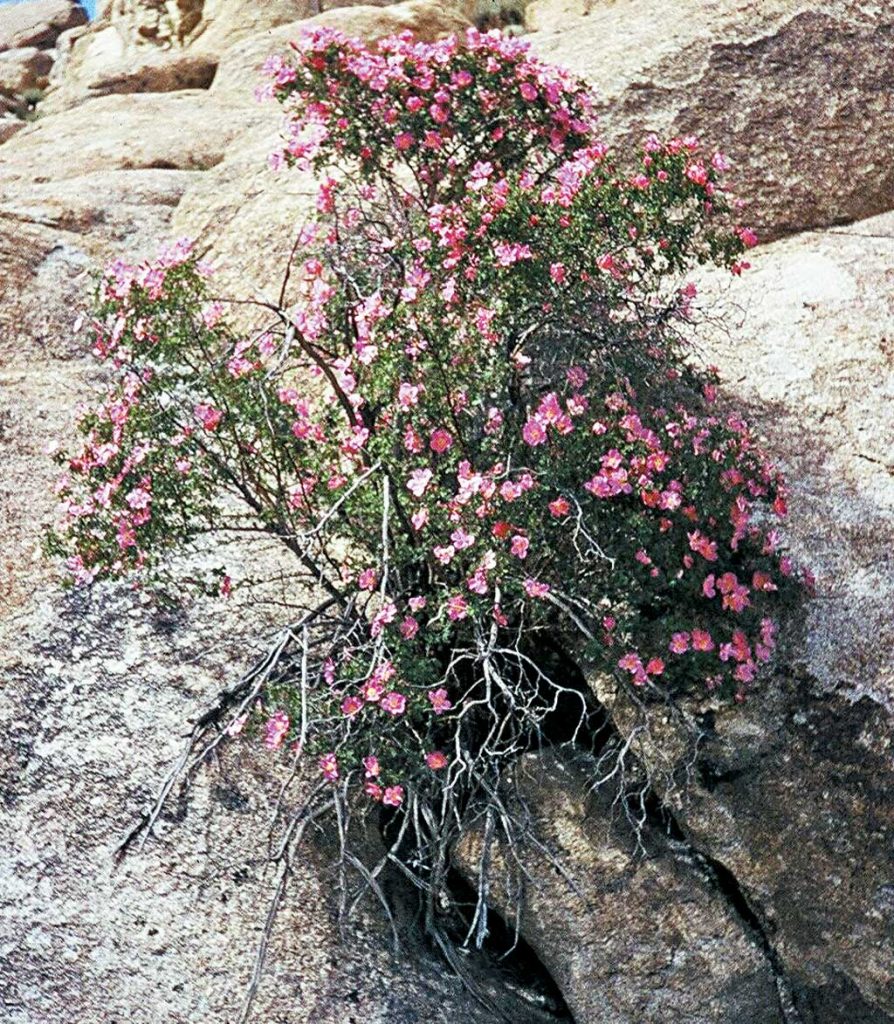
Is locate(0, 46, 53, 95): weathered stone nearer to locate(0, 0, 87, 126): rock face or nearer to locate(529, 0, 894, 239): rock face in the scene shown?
locate(0, 0, 87, 126): rock face

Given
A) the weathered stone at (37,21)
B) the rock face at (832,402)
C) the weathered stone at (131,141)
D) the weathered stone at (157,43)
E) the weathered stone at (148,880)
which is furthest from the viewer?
the weathered stone at (37,21)

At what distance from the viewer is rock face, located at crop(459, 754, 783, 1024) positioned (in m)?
5.61

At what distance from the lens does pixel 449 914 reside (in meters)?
5.94

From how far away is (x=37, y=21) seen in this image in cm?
2406

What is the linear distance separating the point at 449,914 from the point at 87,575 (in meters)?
1.97

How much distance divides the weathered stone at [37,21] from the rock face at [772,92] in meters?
16.4

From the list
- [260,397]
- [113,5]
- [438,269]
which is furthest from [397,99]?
[113,5]

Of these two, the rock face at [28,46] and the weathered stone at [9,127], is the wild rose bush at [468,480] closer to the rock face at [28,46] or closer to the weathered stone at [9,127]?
the weathered stone at [9,127]

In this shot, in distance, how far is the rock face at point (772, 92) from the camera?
344 inches

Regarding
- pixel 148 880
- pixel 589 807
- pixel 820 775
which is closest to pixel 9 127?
pixel 148 880

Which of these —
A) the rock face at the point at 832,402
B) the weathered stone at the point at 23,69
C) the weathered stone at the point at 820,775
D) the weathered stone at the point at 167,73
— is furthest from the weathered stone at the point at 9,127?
the weathered stone at the point at 820,775

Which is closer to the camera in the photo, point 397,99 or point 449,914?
point 449,914

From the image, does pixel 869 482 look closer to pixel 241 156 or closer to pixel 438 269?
pixel 438 269

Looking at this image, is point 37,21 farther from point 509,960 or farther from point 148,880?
point 509,960
